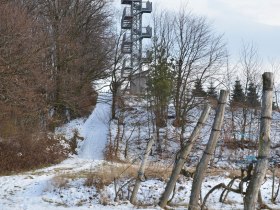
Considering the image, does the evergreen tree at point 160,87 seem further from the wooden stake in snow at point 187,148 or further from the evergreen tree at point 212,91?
the wooden stake in snow at point 187,148

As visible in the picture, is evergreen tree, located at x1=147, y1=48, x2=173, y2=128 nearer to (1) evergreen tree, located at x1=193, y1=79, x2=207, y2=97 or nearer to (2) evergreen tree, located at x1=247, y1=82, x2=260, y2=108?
(1) evergreen tree, located at x1=193, y1=79, x2=207, y2=97

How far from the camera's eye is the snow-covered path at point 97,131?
2990cm

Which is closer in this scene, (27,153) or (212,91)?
(27,153)

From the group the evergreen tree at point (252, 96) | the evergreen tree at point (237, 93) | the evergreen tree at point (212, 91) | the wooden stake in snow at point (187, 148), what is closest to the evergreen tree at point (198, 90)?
the evergreen tree at point (212, 91)

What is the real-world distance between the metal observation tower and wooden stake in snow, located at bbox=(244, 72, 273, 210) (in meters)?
35.3

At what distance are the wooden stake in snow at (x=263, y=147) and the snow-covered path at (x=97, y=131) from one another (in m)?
23.0

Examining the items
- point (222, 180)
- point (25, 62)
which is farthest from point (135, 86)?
point (222, 180)

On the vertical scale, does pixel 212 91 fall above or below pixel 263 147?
above

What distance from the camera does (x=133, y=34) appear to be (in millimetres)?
46250

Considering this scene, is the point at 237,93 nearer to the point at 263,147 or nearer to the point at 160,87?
the point at 160,87

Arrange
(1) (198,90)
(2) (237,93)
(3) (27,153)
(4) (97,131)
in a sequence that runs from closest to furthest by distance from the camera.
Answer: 1. (3) (27,153)
2. (4) (97,131)
3. (1) (198,90)
4. (2) (237,93)

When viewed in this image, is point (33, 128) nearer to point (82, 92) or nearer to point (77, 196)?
point (82, 92)

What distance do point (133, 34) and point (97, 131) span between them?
14.6 m

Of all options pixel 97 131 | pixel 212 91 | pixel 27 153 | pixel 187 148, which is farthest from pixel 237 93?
pixel 187 148
